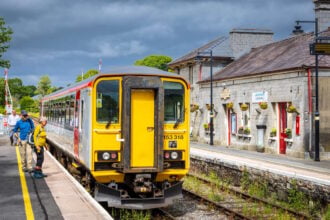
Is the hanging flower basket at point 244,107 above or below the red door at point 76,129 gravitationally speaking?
above

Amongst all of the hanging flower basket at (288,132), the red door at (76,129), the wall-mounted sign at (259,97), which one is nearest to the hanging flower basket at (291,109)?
the hanging flower basket at (288,132)

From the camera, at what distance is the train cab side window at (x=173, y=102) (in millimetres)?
10000

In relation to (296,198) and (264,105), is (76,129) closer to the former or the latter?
(296,198)

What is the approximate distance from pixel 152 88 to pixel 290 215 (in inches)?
166

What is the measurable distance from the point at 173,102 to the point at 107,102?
140 centimetres

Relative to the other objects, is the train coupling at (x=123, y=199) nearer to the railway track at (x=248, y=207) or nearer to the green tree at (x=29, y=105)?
the railway track at (x=248, y=207)

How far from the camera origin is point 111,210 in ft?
35.9

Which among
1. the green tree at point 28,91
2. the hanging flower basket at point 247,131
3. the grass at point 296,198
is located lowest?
the grass at point 296,198

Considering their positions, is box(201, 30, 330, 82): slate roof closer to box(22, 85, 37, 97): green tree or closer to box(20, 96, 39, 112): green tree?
box(20, 96, 39, 112): green tree

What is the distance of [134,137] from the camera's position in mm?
9484

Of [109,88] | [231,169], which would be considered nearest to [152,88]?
[109,88]

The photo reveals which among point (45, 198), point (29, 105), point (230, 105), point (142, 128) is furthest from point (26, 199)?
point (29, 105)

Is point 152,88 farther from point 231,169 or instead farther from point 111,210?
point 231,169

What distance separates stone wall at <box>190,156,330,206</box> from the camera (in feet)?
35.5
